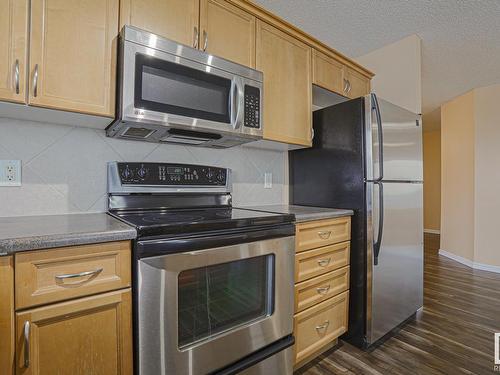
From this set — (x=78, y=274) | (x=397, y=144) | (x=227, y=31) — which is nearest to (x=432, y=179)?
(x=397, y=144)

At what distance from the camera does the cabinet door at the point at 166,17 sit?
1267 mm

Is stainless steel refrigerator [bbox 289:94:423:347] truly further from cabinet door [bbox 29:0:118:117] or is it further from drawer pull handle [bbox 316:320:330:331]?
cabinet door [bbox 29:0:118:117]

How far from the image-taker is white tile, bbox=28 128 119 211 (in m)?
1.34

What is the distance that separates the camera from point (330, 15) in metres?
2.26

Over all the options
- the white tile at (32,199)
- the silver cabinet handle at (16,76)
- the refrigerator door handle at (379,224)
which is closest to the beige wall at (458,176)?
the refrigerator door handle at (379,224)

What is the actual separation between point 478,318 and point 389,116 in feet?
6.32

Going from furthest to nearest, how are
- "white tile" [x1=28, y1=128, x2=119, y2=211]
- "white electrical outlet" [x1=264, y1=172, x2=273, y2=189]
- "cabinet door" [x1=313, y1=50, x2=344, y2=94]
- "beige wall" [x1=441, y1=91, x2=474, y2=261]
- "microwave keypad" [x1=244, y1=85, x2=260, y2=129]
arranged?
"beige wall" [x1=441, y1=91, x2=474, y2=261] < "white electrical outlet" [x1=264, y1=172, x2=273, y2=189] < "cabinet door" [x1=313, y1=50, x2=344, y2=94] < "microwave keypad" [x1=244, y1=85, x2=260, y2=129] < "white tile" [x1=28, y1=128, x2=119, y2=211]

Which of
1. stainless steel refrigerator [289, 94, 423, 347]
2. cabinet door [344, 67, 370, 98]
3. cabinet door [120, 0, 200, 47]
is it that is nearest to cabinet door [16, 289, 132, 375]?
cabinet door [120, 0, 200, 47]

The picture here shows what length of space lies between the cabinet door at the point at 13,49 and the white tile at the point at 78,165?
0.37 metres

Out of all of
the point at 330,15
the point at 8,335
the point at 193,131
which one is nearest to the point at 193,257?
the point at 8,335

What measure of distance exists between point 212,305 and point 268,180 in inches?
47.8

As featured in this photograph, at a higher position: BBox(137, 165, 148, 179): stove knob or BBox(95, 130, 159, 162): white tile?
BBox(95, 130, 159, 162): white tile

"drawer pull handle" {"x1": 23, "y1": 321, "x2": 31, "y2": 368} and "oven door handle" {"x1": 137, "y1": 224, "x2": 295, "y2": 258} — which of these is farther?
"oven door handle" {"x1": 137, "y1": 224, "x2": 295, "y2": 258}

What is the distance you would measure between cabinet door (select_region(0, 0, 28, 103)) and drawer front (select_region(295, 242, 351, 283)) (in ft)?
4.93
